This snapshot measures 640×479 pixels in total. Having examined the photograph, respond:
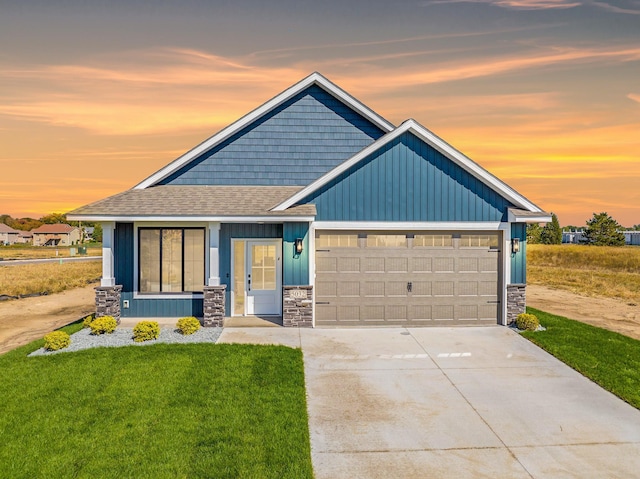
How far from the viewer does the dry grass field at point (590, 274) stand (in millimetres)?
23641

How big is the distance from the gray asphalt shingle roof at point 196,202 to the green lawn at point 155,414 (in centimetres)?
406

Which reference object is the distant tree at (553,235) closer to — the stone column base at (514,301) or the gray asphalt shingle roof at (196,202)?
the stone column base at (514,301)

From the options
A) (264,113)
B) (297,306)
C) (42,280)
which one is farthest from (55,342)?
(42,280)

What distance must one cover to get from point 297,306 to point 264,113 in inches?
263

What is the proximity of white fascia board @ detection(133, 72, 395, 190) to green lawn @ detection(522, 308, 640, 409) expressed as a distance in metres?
8.07

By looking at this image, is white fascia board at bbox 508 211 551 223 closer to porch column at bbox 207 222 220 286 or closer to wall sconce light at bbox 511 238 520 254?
wall sconce light at bbox 511 238 520 254

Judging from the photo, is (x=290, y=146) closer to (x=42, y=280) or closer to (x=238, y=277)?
(x=238, y=277)

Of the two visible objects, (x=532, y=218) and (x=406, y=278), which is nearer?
(x=532, y=218)

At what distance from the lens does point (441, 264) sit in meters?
12.9

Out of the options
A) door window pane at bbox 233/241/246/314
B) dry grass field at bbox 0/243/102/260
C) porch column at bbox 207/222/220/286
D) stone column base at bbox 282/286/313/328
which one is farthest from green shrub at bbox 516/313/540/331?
dry grass field at bbox 0/243/102/260

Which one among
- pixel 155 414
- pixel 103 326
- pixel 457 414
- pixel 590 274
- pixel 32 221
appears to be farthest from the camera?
pixel 32 221

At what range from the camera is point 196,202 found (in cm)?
1324

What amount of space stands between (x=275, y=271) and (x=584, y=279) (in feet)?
78.0

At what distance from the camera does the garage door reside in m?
12.8
